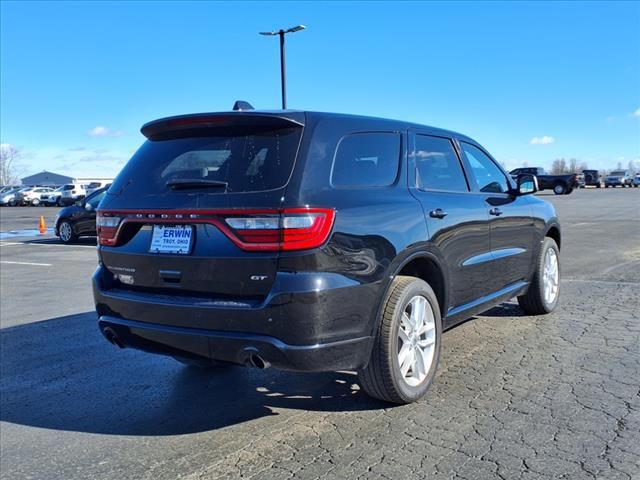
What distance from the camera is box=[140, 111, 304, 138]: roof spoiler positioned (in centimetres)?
340

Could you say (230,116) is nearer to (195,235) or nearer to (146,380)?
(195,235)

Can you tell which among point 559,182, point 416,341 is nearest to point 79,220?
point 416,341

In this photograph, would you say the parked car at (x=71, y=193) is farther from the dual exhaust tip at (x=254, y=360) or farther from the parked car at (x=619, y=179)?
the parked car at (x=619, y=179)

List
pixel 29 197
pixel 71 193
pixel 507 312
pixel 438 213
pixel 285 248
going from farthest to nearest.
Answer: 1. pixel 29 197
2. pixel 71 193
3. pixel 507 312
4. pixel 438 213
5. pixel 285 248

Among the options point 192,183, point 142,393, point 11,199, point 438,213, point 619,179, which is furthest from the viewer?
point 619,179

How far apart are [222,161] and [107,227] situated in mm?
1000

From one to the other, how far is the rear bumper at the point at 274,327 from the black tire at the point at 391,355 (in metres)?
0.13

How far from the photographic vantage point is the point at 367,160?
3789 millimetres

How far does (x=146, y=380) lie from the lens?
15.4 feet

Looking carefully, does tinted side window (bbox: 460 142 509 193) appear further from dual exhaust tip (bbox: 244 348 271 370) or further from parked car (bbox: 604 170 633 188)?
parked car (bbox: 604 170 633 188)

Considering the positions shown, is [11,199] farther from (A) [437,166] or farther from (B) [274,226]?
(B) [274,226]

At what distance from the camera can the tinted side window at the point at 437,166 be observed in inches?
169

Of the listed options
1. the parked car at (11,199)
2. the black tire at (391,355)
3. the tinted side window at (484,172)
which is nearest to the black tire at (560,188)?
the tinted side window at (484,172)

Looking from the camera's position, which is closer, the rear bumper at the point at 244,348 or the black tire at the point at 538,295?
the rear bumper at the point at 244,348
